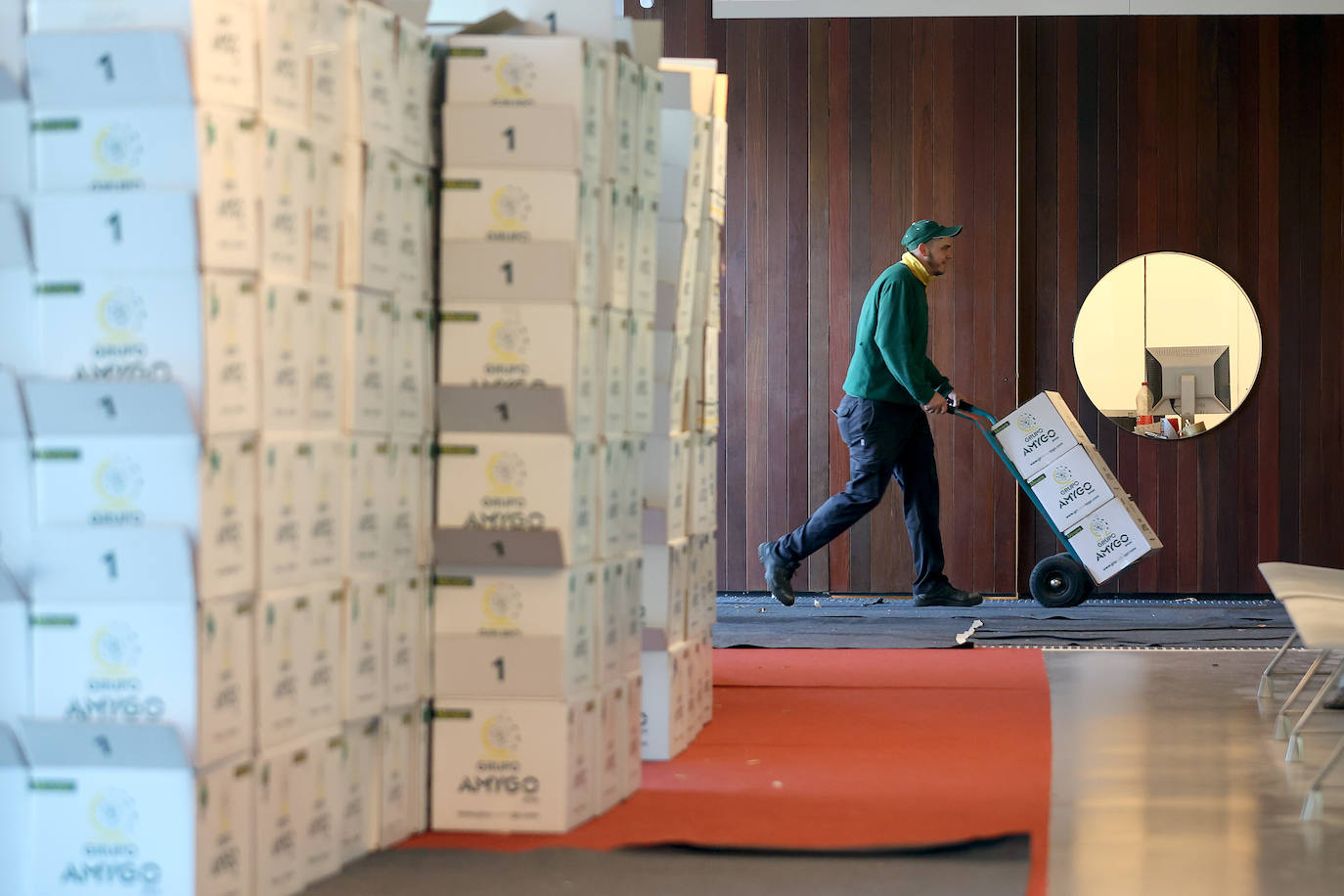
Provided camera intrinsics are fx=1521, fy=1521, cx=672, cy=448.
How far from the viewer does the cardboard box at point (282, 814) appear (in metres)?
2.77

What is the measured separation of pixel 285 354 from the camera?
9.23 feet

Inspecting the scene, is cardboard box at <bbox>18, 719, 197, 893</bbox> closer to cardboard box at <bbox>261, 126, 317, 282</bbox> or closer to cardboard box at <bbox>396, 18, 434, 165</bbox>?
cardboard box at <bbox>261, 126, 317, 282</bbox>

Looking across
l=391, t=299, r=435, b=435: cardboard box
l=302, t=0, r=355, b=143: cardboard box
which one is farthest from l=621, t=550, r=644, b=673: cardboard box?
l=302, t=0, r=355, b=143: cardboard box

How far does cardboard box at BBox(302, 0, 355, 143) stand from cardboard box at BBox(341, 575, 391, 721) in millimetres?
655

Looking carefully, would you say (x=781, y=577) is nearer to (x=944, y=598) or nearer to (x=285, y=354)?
(x=944, y=598)

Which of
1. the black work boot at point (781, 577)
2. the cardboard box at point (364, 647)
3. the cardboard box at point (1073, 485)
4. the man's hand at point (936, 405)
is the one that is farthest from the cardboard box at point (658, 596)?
the cardboard box at point (1073, 485)

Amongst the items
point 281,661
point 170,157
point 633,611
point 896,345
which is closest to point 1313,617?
point 633,611

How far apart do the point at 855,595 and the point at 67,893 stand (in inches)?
236

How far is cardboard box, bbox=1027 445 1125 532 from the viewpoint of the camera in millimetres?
6621

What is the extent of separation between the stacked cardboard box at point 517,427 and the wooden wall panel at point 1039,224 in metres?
Result: 4.89

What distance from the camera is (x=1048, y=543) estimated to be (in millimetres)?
8164

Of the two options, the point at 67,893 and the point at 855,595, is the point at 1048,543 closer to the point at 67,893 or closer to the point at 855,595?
the point at 855,595

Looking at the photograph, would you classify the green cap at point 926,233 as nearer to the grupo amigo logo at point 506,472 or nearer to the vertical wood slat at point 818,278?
the vertical wood slat at point 818,278

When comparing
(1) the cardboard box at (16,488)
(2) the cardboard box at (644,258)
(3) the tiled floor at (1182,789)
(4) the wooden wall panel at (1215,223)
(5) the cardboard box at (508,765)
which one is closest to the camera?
(1) the cardboard box at (16,488)
